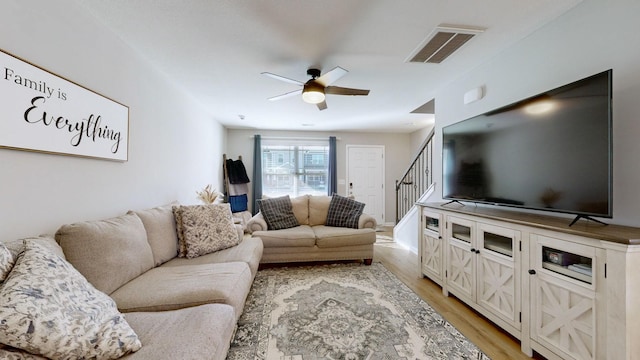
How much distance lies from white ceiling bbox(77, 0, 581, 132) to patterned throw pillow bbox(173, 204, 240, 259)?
149 cm

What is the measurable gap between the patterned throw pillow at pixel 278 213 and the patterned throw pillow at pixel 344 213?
538mm

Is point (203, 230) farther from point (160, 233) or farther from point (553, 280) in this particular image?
point (553, 280)

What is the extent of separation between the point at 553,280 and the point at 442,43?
6.35 ft

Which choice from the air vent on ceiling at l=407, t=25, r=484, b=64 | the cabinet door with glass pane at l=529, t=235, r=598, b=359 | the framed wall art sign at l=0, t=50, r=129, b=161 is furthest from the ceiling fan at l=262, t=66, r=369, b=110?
the cabinet door with glass pane at l=529, t=235, r=598, b=359

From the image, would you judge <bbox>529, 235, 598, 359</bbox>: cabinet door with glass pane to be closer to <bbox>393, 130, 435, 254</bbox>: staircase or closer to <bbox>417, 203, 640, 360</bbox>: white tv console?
<bbox>417, 203, 640, 360</bbox>: white tv console

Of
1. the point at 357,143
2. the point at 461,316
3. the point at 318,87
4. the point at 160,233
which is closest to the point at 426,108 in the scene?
the point at 357,143

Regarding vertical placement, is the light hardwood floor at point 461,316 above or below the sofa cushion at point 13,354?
below

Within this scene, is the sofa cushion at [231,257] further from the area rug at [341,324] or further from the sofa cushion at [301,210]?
the sofa cushion at [301,210]

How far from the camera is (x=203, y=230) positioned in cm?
242

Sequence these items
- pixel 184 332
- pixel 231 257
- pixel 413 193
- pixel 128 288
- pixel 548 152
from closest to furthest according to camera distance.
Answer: pixel 184 332, pixel 128 288, pixel 548 152, pixel 231 257, pixel 413 193

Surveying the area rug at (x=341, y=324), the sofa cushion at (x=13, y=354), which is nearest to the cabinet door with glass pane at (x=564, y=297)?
the area rug at (x=341, y=324)

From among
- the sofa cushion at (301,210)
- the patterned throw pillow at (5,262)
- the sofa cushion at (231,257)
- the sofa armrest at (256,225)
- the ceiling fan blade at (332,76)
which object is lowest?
the sofa cushion at (231,257)

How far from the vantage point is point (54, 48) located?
155 cm

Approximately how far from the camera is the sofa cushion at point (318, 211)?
400 cm
